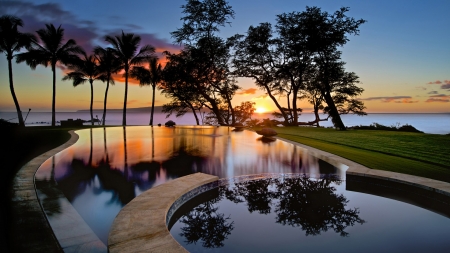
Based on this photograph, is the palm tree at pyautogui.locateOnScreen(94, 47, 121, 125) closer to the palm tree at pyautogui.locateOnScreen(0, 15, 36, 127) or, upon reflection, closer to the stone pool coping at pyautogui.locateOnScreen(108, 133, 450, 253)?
the palm tree at pyautogui.locateOnScreen(0, 15, 36, 127)

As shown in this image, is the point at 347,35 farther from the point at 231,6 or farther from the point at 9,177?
the point at 9,177

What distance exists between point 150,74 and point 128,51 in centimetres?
389

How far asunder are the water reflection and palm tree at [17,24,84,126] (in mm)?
26571

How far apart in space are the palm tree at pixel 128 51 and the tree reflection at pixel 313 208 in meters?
25.9

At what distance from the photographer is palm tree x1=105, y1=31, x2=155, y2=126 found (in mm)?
28016

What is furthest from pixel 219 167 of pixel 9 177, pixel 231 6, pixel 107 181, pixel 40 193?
pixel 231 6

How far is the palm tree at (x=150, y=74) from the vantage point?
96.0ft

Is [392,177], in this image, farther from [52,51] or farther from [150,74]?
[52,51]

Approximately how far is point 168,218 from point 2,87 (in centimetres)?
2863

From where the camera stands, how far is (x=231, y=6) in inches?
984

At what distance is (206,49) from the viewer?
2542cm

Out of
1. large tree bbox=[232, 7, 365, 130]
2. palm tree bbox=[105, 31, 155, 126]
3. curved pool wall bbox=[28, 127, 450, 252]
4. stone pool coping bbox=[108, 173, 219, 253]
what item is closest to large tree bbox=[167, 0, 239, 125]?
large tree bbox=[232, 7, 365, 130]

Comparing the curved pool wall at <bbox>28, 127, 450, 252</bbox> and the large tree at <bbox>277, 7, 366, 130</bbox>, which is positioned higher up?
the large tree at <bbox>277, 7, 366, 130</bbox>

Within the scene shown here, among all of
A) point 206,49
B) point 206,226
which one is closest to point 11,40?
point 206,49
